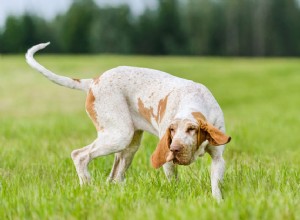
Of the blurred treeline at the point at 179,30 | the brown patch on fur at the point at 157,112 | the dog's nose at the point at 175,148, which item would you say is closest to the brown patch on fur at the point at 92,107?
the brown patch on fur at the point at 157,112

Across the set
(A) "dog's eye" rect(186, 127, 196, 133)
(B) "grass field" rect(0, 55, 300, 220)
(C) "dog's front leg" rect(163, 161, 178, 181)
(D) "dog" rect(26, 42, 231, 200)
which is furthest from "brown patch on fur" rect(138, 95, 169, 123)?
(A) "dog's eye" rect(186, 127, 196, 133)

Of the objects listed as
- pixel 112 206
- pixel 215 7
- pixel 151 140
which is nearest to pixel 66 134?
pixel 151 140

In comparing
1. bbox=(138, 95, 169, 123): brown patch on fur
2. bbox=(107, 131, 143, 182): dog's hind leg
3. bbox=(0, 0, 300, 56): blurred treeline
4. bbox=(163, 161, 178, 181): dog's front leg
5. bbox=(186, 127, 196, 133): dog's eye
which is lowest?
bbox=(0, 0, 300, 56): blurred treeline

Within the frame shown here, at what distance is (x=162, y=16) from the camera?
6862 cm

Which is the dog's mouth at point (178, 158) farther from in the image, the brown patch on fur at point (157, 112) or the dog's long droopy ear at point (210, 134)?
the brown patch on fur at point (157, 112)

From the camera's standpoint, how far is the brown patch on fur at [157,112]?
17.3 feet

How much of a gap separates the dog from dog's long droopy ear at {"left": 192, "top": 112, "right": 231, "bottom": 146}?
17 cm

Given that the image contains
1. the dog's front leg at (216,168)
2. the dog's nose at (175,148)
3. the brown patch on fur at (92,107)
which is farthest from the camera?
the brown patch on fur at (92,107)

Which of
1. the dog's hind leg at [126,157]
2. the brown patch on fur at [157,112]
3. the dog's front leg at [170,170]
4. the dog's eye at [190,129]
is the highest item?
the dog's eye at [190,129]

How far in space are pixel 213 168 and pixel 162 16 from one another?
6465 centimetres

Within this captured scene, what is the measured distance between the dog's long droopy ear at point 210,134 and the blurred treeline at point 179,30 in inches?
2423

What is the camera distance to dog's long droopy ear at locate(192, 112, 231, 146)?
428 cm

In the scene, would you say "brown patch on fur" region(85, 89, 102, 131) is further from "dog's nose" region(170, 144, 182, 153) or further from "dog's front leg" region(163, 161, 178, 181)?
"dog's nose" region(170, 144, 182, 153)

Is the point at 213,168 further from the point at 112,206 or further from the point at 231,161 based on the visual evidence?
the point at 231,161
